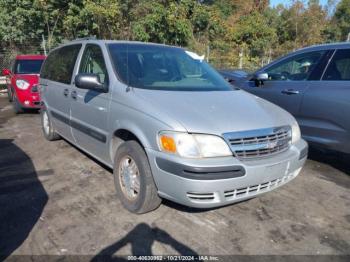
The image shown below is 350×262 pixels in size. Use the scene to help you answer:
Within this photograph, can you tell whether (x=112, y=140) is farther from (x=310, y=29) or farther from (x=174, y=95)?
(x=310, y=29)

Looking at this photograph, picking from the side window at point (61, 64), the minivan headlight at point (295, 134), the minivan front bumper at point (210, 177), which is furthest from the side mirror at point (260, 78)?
the side window at point (61, 64)

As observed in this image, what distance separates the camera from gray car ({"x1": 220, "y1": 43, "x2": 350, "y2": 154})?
4258 mm

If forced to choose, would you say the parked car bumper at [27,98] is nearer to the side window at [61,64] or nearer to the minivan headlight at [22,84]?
the minivan headlight at [22,84]

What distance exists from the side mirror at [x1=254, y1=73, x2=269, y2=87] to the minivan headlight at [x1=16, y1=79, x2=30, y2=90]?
19.5 feet

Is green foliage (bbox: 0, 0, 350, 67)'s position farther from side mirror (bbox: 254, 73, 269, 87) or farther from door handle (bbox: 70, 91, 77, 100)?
door handle (bbox: 70, 91, 77, 100)

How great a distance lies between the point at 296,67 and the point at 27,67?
7.49 meters

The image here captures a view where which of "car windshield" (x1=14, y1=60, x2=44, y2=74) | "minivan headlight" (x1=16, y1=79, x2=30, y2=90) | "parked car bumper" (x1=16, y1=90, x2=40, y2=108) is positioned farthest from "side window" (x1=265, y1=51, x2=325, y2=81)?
"car windshield" (x1=14, y1=60, x2=44, y2=74)

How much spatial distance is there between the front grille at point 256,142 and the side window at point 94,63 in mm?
1640

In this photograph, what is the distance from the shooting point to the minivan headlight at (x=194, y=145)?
2.77 meters

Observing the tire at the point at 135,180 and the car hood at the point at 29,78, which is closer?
the tire at the point at 135,180

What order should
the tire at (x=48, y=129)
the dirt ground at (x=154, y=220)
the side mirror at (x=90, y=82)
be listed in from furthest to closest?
the tire at (x=48, y=129) < the side mirror at (x=90, y=82) < the dirt ground at (x=154, y=220)

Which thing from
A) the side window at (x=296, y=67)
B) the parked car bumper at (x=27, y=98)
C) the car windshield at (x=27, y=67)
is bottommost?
the parked car bumper at (x=27, y=98)

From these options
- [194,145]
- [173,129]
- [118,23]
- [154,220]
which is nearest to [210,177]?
[194,145]

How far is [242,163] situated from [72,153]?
333cm
